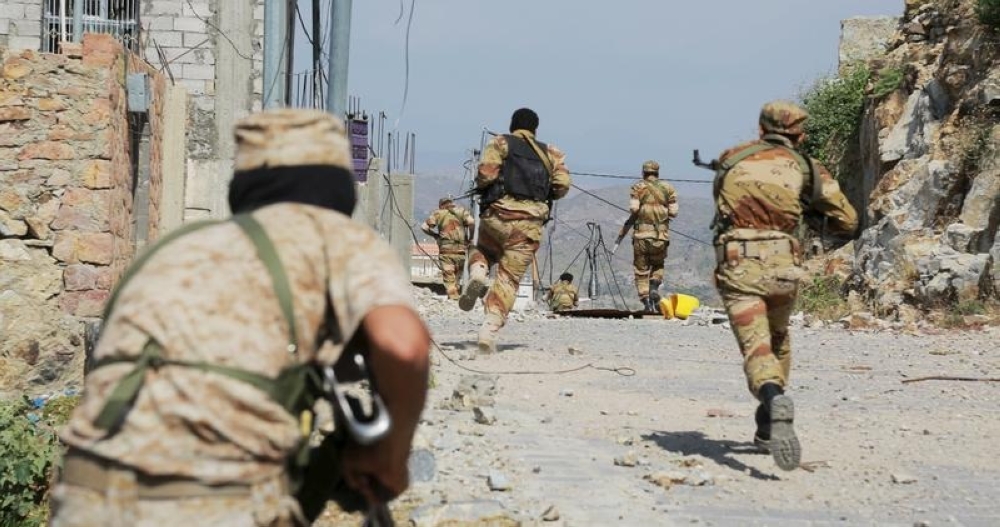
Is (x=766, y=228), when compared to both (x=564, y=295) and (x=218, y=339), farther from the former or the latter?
(x=564, y=295)

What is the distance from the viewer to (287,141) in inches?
122

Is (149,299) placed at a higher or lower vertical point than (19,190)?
higher

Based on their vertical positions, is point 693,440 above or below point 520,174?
below

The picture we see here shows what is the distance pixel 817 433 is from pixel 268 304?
554 cm

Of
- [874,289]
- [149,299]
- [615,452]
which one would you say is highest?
[149,299]

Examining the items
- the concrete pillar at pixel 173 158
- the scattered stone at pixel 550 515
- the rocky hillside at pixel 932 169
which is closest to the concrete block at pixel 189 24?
the concrete pillar at pixel 173 158

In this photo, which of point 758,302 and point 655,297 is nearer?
point 758,302

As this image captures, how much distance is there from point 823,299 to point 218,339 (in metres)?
15.9

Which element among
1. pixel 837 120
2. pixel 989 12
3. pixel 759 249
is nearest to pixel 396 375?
pixel 759 249

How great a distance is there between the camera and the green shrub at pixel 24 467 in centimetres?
756

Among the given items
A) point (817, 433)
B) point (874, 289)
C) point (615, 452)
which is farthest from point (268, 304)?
point (874, 289)

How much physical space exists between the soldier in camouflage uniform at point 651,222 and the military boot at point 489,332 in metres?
6.63

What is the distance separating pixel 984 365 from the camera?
11.5m

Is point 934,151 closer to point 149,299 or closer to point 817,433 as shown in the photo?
point 817,433
